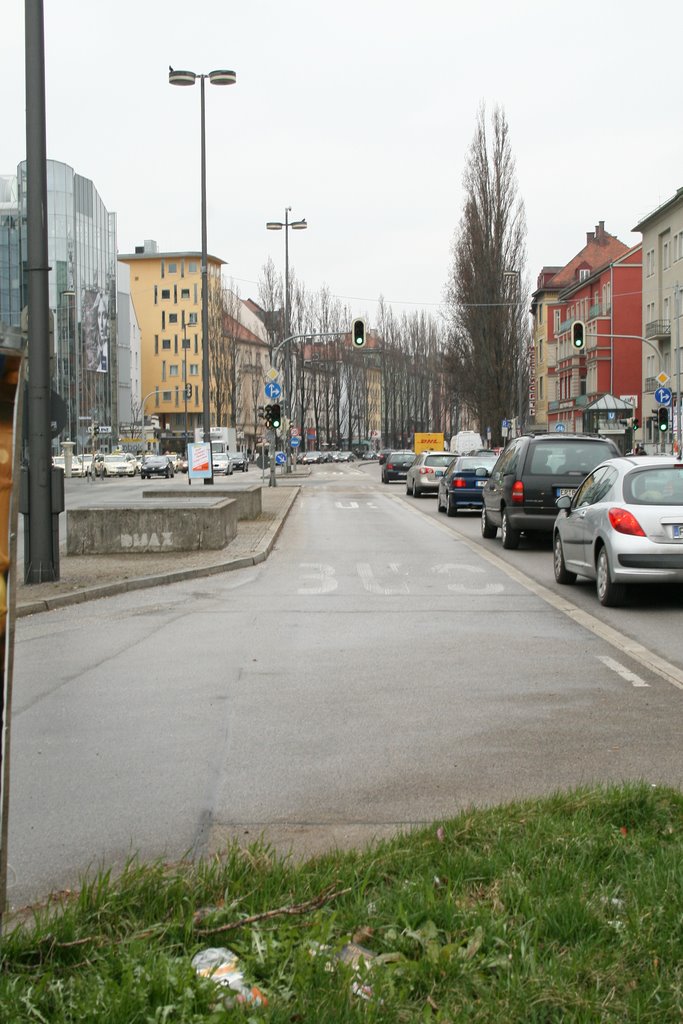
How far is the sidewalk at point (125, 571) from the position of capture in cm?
1327

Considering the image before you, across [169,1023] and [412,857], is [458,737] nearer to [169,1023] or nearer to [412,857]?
[412,857]

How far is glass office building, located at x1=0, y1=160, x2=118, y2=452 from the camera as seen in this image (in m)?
103

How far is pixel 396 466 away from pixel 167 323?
90471 millimetres

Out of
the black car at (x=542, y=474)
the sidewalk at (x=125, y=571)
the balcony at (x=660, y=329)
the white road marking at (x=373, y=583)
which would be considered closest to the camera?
the sidewalk at (x=125, y=571)

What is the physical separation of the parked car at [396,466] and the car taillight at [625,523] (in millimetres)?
47154

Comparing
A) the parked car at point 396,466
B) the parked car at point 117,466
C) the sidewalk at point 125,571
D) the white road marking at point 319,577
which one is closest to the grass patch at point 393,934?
the sidewalk at point 125,571

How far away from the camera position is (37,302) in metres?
13.7

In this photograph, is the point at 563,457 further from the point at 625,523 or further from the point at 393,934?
the point at 393,934

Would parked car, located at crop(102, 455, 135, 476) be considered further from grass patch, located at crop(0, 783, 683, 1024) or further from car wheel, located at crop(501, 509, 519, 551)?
grass patch, located at crop(0, 783, 683, 1024)

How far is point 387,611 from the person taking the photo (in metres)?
12.5

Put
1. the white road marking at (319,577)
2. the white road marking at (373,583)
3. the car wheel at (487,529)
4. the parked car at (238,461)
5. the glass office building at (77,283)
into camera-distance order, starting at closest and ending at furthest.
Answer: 1. the white road marking at (373,583)
2. the white road marking at (319,577)
3. the car wheel at (487,529)
4. the parked car at (238,461)
5. the glass office building at (77,283)

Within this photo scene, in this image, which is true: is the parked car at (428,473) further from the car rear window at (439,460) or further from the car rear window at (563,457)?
the car rear window at (563,457)

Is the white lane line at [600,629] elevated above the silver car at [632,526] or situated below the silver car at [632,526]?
below

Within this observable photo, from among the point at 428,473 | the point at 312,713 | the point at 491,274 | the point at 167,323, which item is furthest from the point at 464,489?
the point at 167,323
